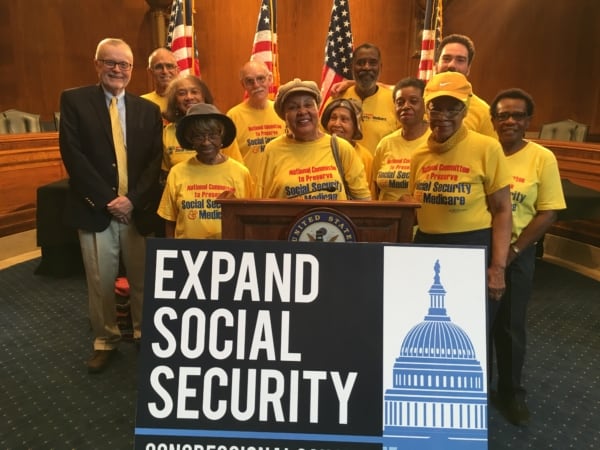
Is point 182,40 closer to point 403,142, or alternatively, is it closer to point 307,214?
point 403,142

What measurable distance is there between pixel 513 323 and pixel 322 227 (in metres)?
1.13

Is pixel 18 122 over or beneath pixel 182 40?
beneath

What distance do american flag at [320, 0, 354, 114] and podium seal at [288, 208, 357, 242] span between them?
2.66 metres

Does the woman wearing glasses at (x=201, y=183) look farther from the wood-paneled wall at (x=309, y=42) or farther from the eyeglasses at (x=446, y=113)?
the wood-paneled wall at (x=309, y=42)

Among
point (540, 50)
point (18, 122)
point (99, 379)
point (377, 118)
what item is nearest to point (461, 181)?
point (377, 118)

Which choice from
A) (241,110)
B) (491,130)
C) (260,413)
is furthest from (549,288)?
(260,413)

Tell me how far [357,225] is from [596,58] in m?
5.53

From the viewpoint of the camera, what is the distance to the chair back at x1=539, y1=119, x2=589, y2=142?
545 cm

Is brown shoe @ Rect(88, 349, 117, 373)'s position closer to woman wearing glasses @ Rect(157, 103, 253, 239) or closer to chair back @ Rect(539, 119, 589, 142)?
woman wearing glasses @ Rect(157, 103, 253, 239)

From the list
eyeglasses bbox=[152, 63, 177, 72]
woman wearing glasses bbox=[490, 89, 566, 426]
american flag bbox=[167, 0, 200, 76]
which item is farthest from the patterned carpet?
american flag bbox=[167, 0, 200, 76]

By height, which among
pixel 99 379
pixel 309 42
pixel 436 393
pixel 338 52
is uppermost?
pixel 309 42

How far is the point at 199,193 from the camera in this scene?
2129 millimetres

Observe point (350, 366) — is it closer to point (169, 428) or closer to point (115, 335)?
point (169, 428)

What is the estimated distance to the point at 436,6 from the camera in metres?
4.34
